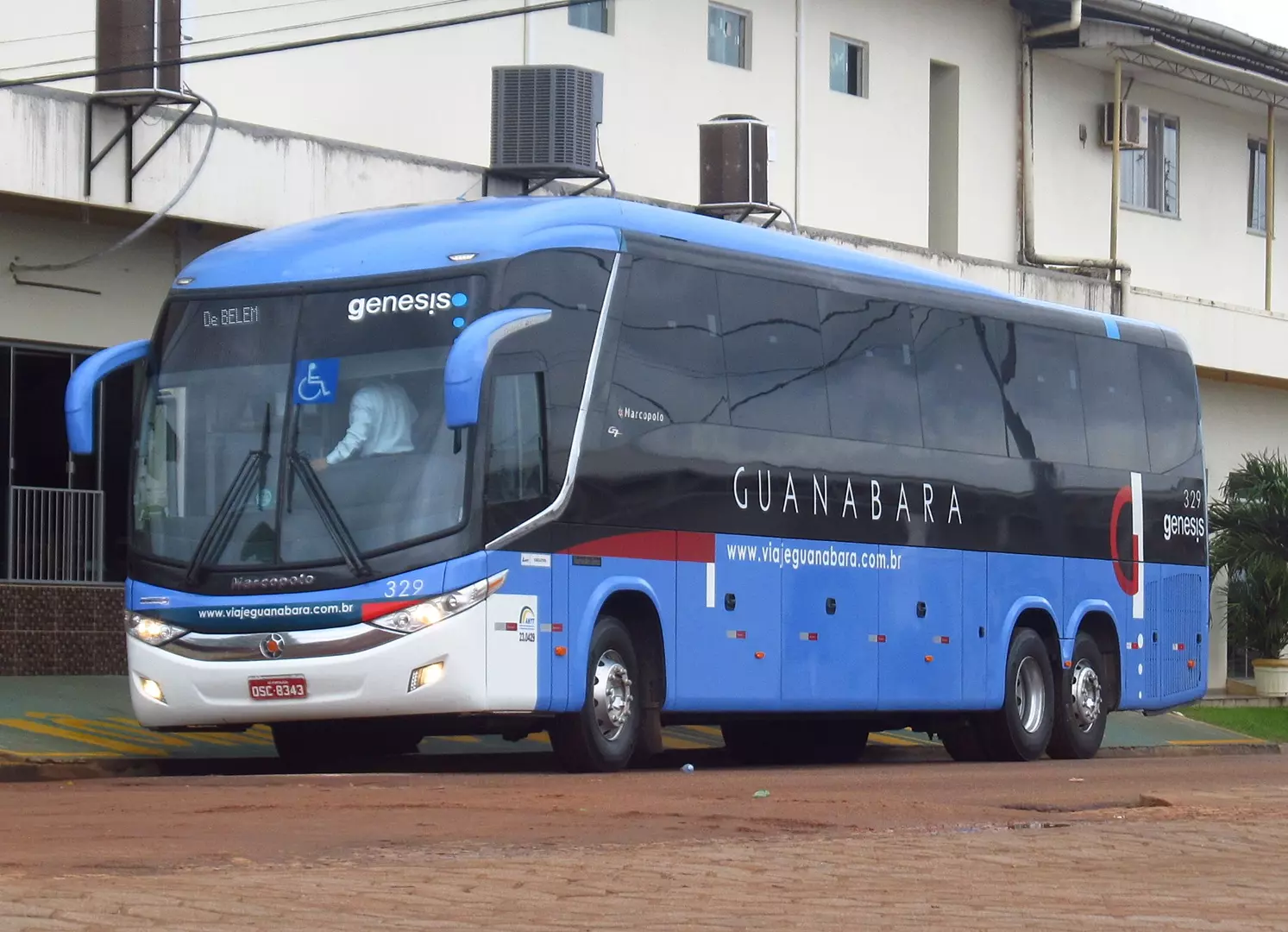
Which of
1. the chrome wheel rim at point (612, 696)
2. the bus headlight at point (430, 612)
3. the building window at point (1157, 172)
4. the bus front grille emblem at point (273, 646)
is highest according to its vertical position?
the building window at point (1157, 172)

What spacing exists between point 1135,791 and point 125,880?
8.08 metres

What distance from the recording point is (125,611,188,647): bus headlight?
15.1 m

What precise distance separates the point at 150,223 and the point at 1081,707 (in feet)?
30.8

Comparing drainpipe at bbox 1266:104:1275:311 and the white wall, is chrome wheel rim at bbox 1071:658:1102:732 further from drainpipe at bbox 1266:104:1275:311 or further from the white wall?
drainpipe at bbox 1266:104:1275:311

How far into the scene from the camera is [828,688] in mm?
18172

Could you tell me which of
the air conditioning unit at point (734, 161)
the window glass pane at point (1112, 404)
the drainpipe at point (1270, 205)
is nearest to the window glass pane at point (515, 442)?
the window glass pane at point (1112, 404)

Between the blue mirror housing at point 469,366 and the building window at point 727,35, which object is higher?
the building window at point 727,35

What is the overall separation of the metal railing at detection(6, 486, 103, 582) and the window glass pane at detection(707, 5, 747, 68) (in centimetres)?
1115

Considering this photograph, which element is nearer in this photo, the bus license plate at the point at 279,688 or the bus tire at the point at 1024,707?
the bus license plate at the point at 279,688

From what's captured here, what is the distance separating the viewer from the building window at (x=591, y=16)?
91.2 ft

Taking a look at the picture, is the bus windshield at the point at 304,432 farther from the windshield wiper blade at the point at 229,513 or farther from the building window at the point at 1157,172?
the building window at the point at 1157,172

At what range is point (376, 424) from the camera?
1486 centimetres

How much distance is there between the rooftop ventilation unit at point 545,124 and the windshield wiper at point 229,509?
941cm

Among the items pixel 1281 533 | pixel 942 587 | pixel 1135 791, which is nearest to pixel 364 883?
pixel 1135 791
